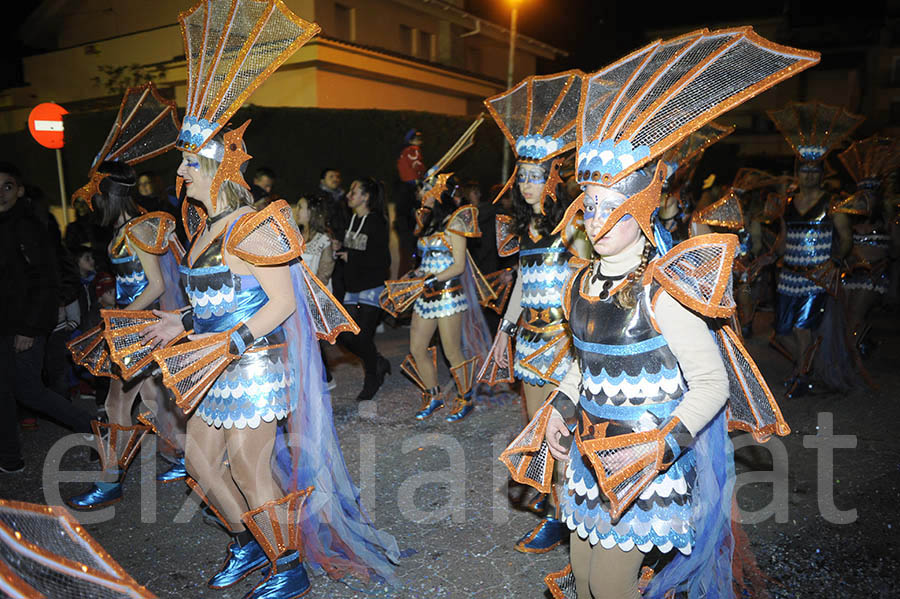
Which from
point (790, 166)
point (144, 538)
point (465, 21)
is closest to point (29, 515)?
point (144, 538)

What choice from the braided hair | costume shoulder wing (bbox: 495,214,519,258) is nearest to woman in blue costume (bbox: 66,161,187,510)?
costume shoulder wing (bbox: 495,214,519,258)

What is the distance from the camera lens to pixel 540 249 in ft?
12.7

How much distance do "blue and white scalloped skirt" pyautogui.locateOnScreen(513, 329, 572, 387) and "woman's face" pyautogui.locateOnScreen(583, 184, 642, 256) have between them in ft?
4.70

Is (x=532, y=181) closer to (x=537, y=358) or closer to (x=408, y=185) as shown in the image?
(x=537, y=358)

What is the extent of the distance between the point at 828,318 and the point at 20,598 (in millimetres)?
6773

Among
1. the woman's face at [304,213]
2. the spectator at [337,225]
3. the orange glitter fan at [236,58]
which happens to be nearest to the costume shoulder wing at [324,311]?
the orange glitter fan at [236,58]

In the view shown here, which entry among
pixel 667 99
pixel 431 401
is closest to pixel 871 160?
pixel 431 401

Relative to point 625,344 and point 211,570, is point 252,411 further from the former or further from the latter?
point 625,344

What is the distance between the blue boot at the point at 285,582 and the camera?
117 inches

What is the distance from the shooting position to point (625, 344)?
2.16 m

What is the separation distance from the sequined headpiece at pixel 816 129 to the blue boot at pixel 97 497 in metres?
6.41

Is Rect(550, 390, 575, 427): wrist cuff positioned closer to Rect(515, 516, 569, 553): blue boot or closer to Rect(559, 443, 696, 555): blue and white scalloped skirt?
Rect(559, 443, 696, 555): blue and white scalloped skirt

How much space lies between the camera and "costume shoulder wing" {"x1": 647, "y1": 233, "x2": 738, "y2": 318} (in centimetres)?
195

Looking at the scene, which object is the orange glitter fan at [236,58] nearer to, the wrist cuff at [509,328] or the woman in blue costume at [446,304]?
the wrist cuff at [509,328]
